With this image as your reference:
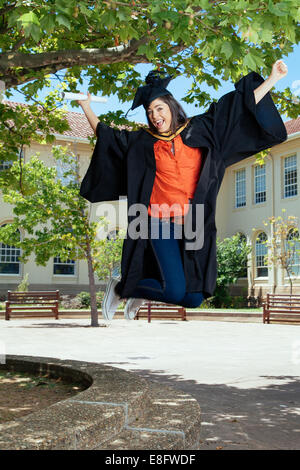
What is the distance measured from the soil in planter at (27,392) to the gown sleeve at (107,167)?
241cm

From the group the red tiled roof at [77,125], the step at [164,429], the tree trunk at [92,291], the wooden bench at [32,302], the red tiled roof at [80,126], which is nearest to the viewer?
the step at [164,429]

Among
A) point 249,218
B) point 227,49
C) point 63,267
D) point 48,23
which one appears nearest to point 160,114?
point 227,49

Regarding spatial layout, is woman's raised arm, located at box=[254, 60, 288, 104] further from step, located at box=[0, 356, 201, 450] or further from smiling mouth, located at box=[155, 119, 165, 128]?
step, located at box=[0, 356, 201, 450]

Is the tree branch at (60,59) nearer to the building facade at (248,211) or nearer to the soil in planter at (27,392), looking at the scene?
the soil in planter at (27,392)

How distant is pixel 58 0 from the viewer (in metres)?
3.72

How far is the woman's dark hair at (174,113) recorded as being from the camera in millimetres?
3094

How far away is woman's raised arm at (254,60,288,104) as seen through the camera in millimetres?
3201

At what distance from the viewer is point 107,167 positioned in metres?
3.46

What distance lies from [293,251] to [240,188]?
9007 millimetres

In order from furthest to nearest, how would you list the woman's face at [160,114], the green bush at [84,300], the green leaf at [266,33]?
the green bush at [84,300] < the green leaf at [266,33] < the woman's face at [160,114]

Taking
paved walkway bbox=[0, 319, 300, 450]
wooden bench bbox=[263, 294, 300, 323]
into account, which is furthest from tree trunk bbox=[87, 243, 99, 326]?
wooden bench bbox=[263, 294, 300, 323]

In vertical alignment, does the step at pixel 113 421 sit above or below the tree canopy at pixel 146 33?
below

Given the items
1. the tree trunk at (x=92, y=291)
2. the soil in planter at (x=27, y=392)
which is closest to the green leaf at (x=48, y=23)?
the soil in planter at (x=27, y=392)

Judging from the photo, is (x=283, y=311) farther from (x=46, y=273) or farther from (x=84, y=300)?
(x=46, y=273)
